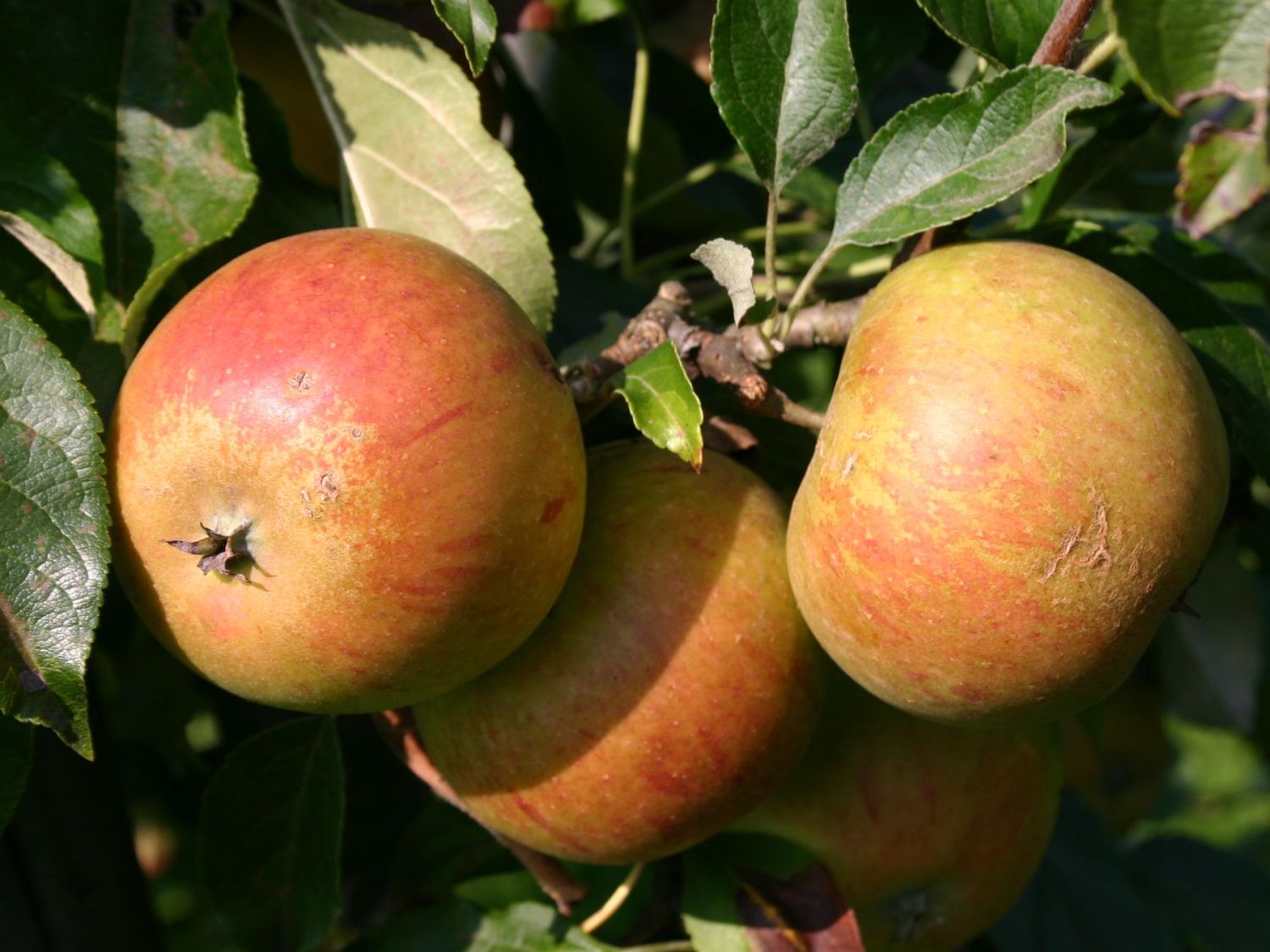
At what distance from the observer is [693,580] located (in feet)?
3.23

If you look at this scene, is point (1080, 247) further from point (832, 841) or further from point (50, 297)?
point (50, 297)

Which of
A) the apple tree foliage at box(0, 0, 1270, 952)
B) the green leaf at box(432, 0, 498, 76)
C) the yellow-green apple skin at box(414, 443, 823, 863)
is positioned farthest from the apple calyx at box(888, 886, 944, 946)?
the green leaf at box(432, 0, 498, 76)

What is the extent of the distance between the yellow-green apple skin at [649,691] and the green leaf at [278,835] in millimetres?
224

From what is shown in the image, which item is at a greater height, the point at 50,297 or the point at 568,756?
the point at 50,297

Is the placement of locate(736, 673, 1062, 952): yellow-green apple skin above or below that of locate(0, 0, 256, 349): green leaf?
below

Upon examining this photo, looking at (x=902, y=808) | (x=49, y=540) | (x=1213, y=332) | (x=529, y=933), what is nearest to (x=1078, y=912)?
(x=902, y=808)

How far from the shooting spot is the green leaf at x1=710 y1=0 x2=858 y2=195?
1.00 m

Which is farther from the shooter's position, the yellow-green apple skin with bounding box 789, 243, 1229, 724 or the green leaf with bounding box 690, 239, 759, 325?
the green leaf with bounding box 690, 239, 759, 325

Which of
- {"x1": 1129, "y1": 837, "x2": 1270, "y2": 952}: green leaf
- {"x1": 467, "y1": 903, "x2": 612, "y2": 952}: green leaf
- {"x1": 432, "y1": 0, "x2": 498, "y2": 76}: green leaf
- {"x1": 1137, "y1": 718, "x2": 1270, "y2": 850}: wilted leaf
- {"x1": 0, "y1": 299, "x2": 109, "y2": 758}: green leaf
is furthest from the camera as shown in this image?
{"x1": 1137, "y1": 718, "x2": 1270, "y2": 850}: wilted leaf

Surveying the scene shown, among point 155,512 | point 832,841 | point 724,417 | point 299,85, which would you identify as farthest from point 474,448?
point 299,85

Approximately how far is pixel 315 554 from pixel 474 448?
13cm

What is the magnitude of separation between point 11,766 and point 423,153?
0.63 metres

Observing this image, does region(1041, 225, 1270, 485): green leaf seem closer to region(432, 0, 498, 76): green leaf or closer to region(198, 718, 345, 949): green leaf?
region(432, 0, 498, 76): green leaf

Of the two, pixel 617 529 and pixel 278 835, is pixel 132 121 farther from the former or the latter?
pixel 278 835
